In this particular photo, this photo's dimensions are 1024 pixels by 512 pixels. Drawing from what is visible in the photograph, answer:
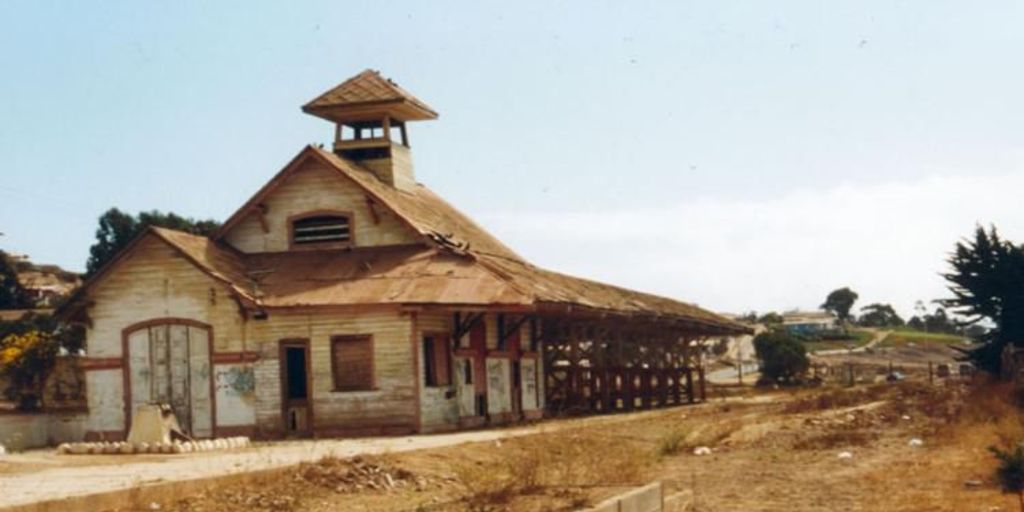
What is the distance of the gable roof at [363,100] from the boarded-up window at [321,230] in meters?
3.93

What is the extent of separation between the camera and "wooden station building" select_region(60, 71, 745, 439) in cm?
2917

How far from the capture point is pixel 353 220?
3281cm

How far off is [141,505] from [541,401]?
23.1 m

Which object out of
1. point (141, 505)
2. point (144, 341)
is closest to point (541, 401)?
point (144, 341)

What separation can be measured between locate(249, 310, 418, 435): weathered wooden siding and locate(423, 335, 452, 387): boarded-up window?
0.70 meters

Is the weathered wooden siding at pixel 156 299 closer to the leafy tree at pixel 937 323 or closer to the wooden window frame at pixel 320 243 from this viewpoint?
the wooden window frame at pixel 320 243

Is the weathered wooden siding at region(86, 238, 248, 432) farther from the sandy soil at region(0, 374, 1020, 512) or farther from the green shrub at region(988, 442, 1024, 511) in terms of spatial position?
the green shrub at region(988, 442, 1024, 511)

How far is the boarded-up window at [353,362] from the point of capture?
29.3 m

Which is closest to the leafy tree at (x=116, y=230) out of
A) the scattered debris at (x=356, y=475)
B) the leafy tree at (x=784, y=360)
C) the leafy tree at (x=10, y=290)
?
the leafy tree at (x=10, y=290)

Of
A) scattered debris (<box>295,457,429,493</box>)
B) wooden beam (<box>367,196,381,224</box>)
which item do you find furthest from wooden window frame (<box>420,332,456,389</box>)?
scattered debris (<box>295,457,429,493</box>)

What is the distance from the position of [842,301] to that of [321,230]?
138557 mm

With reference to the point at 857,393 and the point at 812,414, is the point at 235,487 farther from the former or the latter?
the point at 857,393

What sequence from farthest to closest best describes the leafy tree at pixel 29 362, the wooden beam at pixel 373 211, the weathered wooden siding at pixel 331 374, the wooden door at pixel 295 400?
the leafy tree at pixel 29 362 < the wooden beam at pixel 373 211 < the wooden door at pixel 295 400 < the weathered wooden siding at pixel 331 374

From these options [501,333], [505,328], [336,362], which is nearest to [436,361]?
[336,362]
